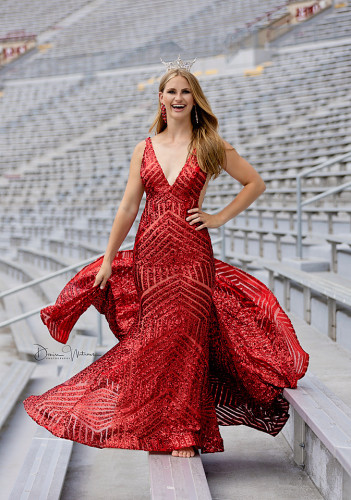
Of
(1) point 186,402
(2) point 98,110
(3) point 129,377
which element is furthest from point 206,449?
(2) point 98,110

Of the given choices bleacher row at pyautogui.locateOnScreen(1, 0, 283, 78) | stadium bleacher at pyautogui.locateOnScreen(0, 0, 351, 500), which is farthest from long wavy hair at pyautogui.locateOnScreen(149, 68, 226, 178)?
bleacher row at pyautogui.locateOnScreen(1, 0, 283, 78)

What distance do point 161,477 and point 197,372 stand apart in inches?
12.1

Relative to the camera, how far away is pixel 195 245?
76.8 inches

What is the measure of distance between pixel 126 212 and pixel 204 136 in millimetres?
321

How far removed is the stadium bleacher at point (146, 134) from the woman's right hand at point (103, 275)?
0.59 metres

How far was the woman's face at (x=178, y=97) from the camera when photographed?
77.3 inches

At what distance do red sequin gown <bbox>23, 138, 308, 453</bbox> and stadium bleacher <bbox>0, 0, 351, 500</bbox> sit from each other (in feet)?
0.50

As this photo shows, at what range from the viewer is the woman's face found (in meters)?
1.96

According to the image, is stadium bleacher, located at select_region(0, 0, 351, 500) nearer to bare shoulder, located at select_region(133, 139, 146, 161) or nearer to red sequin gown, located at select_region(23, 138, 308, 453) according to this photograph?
red sequin gown, located at select_region(23, 138, 308, 453)

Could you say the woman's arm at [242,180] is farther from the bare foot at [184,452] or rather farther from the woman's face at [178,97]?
the bare foot at [184,452]

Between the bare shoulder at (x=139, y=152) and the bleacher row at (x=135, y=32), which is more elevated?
the bleacher row at (x=135, y=32)

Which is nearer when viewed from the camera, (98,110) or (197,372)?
(197,372)

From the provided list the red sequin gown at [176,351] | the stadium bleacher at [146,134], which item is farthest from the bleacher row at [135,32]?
the red sequin gown at [176,351]

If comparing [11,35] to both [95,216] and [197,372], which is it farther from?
[197,372]
